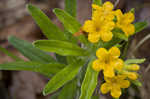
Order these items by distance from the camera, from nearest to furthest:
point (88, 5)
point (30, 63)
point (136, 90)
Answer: point (30, 63), point (136, 90), point (88, 5)

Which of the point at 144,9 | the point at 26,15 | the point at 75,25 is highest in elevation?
the point at 75,25

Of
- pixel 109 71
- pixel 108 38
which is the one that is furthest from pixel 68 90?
pixel 108 38

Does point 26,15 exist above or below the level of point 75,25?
below

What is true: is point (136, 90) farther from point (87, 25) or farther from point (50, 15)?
point (50, 15)

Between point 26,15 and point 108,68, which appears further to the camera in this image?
point 26,15

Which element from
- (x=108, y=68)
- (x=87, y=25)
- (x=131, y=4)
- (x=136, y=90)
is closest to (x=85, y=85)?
(x=108, y=68)

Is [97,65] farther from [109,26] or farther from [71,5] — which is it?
[71,5]

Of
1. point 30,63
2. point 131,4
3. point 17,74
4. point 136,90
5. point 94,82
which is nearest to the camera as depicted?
point 94,82
